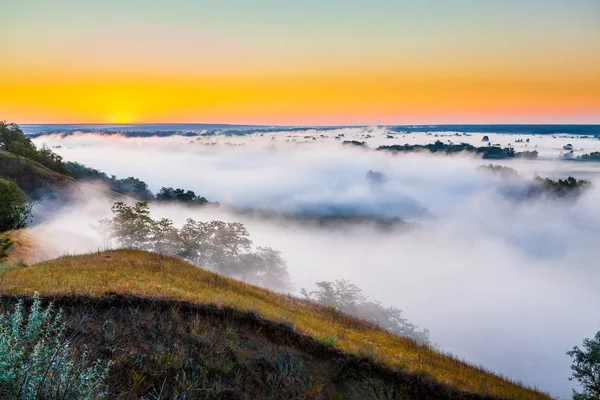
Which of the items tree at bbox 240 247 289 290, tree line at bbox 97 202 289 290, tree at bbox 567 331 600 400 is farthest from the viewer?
tree at bbox 240 247 289 290

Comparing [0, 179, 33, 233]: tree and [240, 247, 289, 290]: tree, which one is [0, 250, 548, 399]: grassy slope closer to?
[0, 179, 33, 233]: tree

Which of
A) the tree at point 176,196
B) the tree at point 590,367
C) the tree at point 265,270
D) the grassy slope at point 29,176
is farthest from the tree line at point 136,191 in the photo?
the tree at point 590,367

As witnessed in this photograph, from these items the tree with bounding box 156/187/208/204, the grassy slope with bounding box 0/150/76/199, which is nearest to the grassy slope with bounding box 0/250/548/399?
the grassy slope with bounding box 0/150/76/199

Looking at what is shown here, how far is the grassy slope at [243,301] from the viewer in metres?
13.4

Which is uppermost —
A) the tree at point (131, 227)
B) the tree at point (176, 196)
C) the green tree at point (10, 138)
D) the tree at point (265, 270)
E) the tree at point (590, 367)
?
the green tree at point (10, 138)

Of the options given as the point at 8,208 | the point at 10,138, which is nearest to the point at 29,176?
the point at 10,138

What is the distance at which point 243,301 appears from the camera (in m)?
16.3

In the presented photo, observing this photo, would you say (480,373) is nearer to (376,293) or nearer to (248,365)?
(248,365)

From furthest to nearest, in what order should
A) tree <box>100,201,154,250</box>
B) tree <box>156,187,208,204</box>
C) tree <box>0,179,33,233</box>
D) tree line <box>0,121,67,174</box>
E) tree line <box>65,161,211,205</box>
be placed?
1. tree <box>156,187,208,204</box>
2. tree line <box>65,161,211,205</box>
3. tree line <box>0,121,67,174</box>
4. tree <box>100,201,154,250</box>
5. tree <box>0,179,33,233</box>

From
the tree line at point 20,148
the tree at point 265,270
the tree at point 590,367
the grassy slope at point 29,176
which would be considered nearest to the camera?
the tree at point 590,367

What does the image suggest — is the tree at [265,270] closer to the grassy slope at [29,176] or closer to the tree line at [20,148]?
the grassy slope at [29,176]

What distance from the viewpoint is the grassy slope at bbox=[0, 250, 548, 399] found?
13398 mm

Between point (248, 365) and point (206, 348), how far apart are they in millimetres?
1557

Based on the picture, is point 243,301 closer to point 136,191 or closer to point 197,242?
point 197,242
